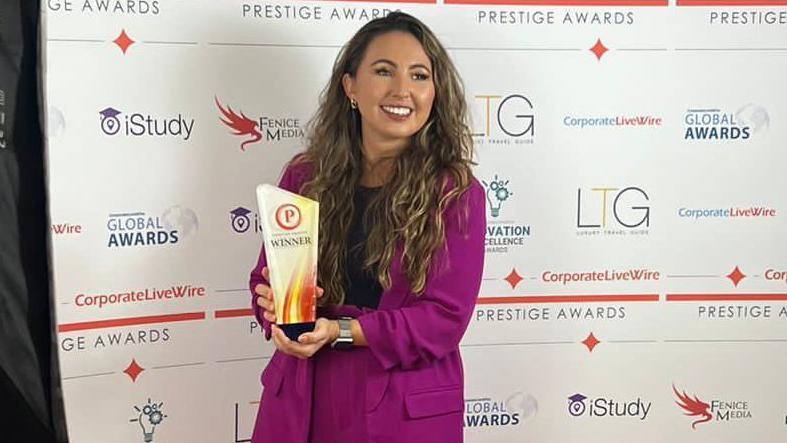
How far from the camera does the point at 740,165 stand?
7.95 ft

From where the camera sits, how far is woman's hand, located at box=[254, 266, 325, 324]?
5.45 ft

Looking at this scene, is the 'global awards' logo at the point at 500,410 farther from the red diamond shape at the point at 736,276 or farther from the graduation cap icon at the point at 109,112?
the graduation cap icon at the point at 109,112

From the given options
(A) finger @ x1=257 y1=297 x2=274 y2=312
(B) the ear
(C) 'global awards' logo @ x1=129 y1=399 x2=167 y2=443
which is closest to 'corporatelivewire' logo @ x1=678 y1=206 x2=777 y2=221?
(B) the ear

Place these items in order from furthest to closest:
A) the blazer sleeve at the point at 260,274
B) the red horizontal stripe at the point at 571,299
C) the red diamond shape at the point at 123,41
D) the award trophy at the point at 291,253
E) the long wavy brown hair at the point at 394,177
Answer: the red horizontal stripe at the point at 571,299, the red diamond shape at the point at 123,41, the blazer sleeve at the point at 260,274, the long wavy brown hair at the point at 394,177, the award trophy at the point at 291,253

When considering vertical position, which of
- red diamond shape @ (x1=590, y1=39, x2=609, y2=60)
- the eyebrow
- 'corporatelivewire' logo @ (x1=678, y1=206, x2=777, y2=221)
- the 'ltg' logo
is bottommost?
'corporatelivewire' logo @ (x1=678, y1=206, x2=777, y2=221)

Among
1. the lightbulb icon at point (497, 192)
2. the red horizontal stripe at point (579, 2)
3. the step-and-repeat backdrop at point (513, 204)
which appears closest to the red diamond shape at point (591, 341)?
the step-and-repeat backdrop at point (513, 204)

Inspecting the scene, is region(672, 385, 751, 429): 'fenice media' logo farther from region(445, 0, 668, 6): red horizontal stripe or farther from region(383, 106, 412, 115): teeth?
region(383, 106, 412, 115): teeth

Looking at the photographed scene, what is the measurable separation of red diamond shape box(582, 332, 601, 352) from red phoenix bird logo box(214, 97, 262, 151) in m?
1.13

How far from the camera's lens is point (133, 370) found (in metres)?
2.26

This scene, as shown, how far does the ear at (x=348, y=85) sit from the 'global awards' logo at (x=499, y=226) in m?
0.67

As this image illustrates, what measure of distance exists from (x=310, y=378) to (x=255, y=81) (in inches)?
36.2

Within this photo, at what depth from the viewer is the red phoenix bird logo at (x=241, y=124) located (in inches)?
88.7

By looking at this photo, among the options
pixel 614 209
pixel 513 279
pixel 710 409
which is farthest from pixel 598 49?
pixel 710 409

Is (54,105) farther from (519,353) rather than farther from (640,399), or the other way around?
(640,399)
